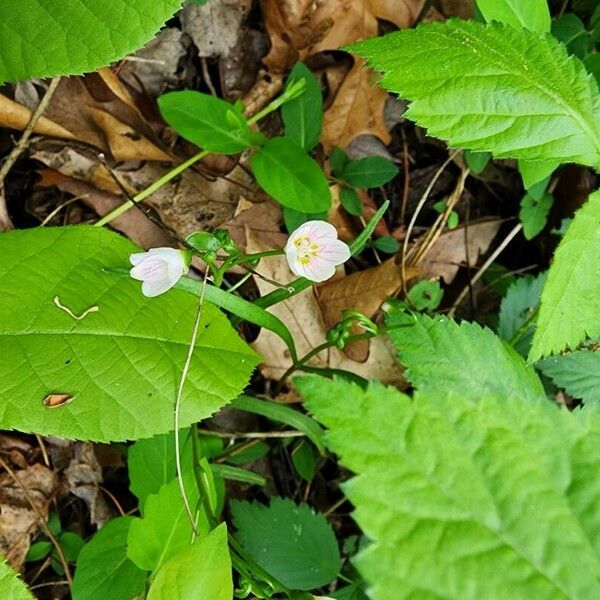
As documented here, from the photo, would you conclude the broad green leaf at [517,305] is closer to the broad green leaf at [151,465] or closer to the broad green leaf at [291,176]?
the broad green leaf at [291,176]

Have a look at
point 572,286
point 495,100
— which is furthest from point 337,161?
point 572,286

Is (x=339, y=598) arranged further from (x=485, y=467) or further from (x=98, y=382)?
(x=485, y=467)

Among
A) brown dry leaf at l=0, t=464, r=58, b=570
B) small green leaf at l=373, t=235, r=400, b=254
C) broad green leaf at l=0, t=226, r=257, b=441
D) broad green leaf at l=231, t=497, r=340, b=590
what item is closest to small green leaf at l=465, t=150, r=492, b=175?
small green leaf at l=373, t=235, r=400, b=254

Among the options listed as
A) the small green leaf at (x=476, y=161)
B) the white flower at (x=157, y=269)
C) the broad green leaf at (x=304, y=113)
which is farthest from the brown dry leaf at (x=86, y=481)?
the small green leaf at (x=476, y=161)

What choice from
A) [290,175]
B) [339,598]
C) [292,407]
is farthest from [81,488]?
[290,175]

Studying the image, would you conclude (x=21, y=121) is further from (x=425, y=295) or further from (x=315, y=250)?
(x=425, y=295)
